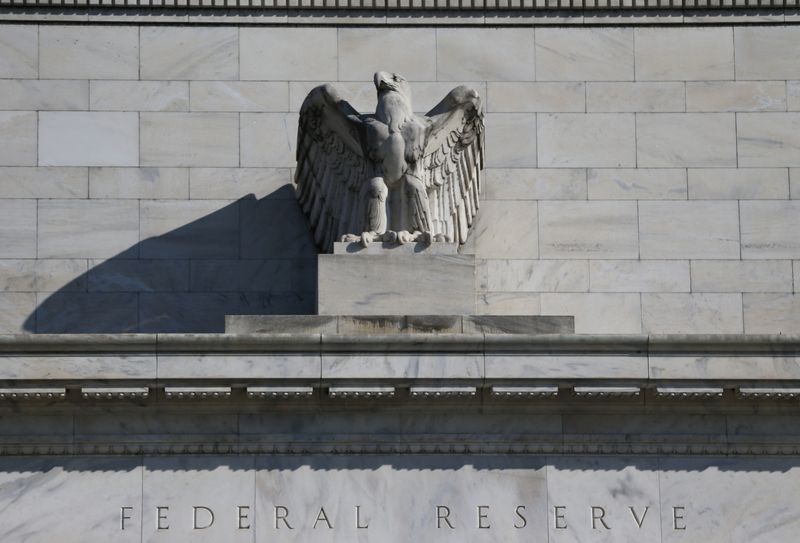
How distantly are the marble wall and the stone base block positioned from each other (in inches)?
90.4

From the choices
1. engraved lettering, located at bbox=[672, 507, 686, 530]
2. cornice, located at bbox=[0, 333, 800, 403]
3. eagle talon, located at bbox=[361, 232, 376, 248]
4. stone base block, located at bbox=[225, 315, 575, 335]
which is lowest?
engraved lettering, located at bbox=[672, 507, 686, 530]

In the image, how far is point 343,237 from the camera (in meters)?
26.4

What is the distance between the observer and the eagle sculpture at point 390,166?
26.6 meters

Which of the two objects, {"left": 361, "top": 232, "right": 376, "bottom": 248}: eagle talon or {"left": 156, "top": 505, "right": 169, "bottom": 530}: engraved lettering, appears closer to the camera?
{"left": 156, "top": 505, "right": 169, "bottom": 530}: engraved lettering

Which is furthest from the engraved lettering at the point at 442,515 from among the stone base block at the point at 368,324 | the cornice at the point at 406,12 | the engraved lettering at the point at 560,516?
the cornice at the point at 406,12

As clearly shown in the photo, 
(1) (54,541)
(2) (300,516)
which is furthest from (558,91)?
(1) (54,541)

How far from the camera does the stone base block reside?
25.6 m

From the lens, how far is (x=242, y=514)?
82.1 ft

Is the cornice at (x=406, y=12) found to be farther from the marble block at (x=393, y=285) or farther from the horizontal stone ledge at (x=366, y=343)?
the horizontal stone ledge at (x=366, y=343)

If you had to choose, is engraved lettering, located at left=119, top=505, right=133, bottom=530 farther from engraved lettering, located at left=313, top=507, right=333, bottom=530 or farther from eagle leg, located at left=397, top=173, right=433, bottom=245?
eagle leg, located at left=397, top=173, right=433, bottom=245

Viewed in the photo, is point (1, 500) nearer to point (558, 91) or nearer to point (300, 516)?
point (300, 516)

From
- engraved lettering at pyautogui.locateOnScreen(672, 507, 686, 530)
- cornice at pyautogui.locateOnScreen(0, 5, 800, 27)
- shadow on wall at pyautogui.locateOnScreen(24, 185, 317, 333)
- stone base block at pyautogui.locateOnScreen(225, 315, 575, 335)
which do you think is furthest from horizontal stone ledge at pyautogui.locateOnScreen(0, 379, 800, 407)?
cornice at pyautogui.locateOnScreen(0, 5, 800, 27)

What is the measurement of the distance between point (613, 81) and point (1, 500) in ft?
31.6

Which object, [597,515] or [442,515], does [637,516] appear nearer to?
[597,515]
